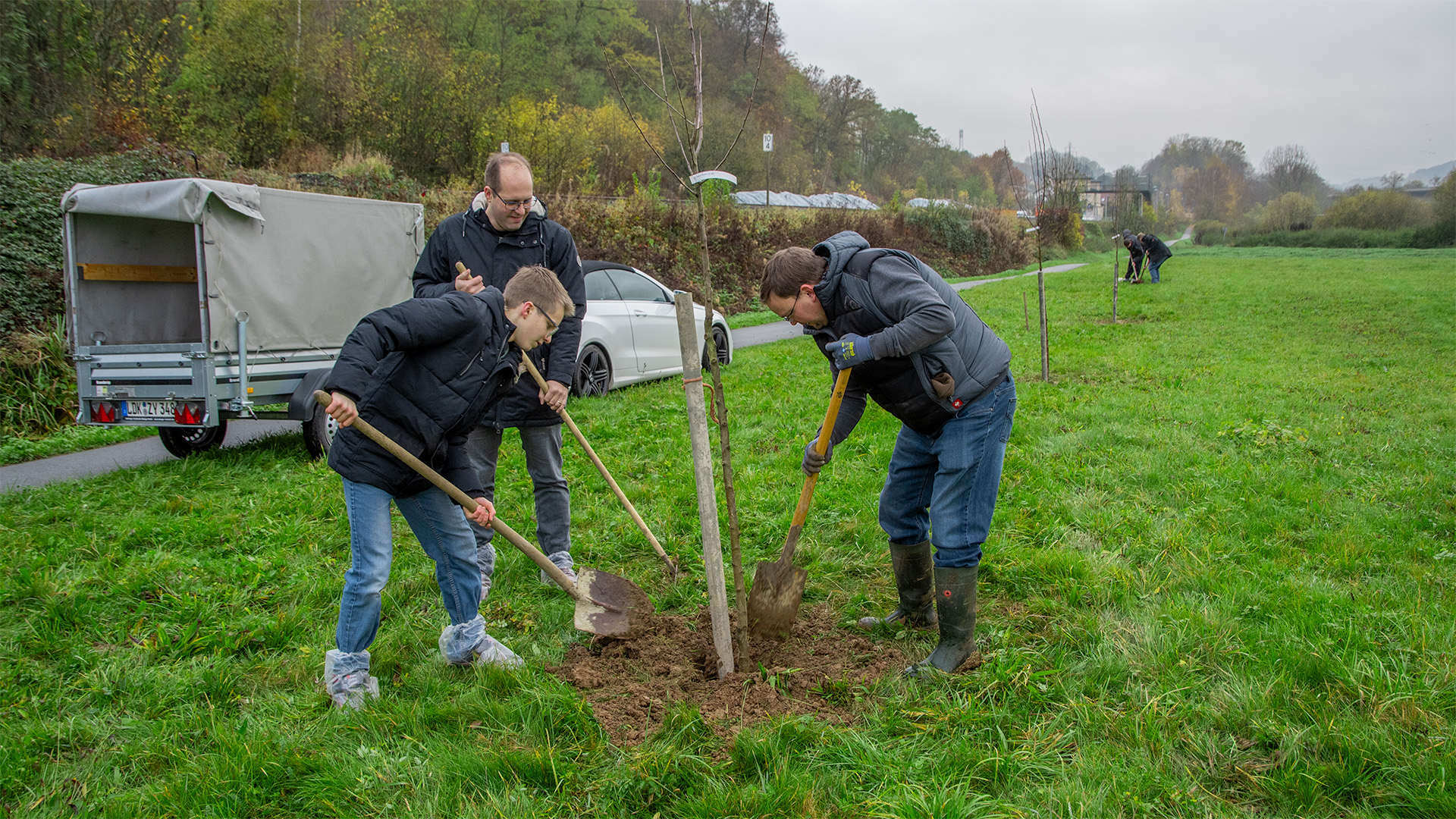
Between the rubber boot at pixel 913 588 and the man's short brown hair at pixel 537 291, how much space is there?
174 cm

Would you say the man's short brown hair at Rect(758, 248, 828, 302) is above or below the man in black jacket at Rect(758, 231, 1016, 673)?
above

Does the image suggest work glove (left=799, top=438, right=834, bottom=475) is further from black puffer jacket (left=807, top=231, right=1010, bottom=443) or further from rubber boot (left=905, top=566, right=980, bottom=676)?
rubber boot (left=905, top=566, right=980, bottom=676)

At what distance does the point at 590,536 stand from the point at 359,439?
6.75ft

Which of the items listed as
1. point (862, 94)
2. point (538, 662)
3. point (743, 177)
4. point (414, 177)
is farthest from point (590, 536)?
point (862, 94)

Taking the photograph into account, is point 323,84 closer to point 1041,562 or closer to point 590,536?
point 590,536

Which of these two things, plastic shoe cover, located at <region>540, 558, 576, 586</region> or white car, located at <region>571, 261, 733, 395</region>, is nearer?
plastic shoe cover, located at <region>540, 558, 576, 586</region>

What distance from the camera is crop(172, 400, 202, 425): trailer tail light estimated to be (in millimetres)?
6477

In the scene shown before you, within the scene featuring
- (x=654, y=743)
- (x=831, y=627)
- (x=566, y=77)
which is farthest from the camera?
(x=566, y=77)

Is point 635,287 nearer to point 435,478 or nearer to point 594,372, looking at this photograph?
point 594,372

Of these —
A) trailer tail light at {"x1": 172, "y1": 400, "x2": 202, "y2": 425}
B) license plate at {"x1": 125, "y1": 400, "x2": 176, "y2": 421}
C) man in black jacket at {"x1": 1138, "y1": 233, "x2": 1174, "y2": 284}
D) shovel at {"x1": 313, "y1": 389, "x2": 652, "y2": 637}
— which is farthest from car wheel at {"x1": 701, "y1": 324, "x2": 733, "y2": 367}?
man in black jacket at {"x1": 1138, "y1": 233, "x2": 1174, "y2": 284}

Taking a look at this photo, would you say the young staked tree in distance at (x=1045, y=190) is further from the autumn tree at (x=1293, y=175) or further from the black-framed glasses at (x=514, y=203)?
the autumn tree at (x=1293, y=175)

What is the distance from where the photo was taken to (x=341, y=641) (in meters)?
3.03

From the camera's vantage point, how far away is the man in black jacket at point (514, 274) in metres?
3.82

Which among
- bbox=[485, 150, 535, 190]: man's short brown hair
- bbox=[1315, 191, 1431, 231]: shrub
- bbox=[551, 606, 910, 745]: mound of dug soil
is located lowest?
bbox=[551, 606, 910, 745]: mound of dug soil
